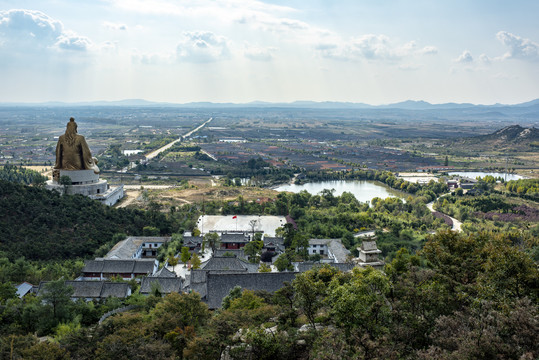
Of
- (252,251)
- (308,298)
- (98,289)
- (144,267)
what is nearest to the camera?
(308,298)

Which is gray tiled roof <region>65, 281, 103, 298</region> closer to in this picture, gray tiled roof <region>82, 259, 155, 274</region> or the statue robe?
gray tiled roof <region>82, 259, 155, 274</region>

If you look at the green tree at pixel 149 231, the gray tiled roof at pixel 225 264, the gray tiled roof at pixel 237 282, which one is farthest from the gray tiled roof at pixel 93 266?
the green tree at pixel 149 231

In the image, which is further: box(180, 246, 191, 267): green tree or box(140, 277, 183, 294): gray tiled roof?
box(180, 246, 191, 267): green tree

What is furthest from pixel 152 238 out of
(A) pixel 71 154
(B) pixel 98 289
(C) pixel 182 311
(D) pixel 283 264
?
Answer: (C) pixel 182 311

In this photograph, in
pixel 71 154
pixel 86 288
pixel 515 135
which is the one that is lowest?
pixel 86 288

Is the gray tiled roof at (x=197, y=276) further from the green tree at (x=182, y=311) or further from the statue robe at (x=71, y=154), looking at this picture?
the statue robe at (x=71, y=154)

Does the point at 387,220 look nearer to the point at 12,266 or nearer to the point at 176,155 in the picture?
the point at 12,266

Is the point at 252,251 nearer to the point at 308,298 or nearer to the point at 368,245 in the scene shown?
the point at 368,245

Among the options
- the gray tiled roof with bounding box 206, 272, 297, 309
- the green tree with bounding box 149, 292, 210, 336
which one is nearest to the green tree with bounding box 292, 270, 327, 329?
the green tree with bounding box 149, 292, 210, 336
